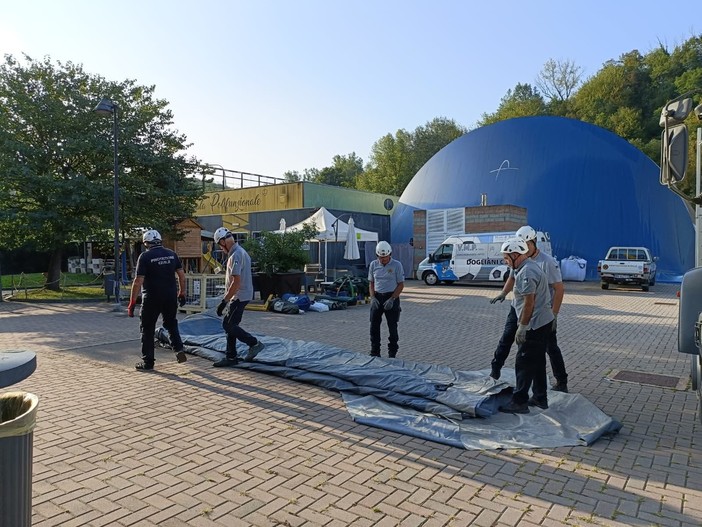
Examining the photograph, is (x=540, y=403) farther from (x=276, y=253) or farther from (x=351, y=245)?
(x=351, y=245)

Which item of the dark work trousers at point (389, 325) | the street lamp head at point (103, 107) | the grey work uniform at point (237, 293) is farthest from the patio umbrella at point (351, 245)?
the grey work uniform at point (237, 293)

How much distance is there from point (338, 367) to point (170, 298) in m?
2.58

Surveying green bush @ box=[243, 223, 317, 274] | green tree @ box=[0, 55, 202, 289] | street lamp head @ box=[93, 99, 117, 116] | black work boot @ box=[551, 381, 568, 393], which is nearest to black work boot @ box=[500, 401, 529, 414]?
black work boot @ box=[551, 381, 568, 393]

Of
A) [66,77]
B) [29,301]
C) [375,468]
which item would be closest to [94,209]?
[29,301]

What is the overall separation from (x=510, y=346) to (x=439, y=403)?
1.44 meters

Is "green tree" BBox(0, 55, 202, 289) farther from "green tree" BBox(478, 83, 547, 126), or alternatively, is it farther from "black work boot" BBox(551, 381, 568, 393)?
"green tree" BBox(478, 83, 547, 126)

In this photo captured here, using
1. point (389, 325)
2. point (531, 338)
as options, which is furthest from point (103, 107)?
point (531, 338)

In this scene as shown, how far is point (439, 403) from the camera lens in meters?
5.32

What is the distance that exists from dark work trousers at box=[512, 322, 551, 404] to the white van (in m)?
17.0

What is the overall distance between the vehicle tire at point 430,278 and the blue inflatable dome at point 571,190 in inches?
348

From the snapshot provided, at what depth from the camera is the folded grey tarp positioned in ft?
15.1

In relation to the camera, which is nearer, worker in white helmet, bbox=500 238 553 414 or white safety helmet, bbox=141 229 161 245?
worker in white helmet, bbox=500 238 553 414

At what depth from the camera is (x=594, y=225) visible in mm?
29266

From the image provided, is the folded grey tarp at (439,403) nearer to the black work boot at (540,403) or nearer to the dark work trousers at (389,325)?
the black work boot at (540,403)
